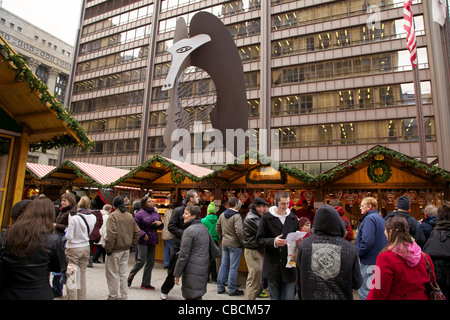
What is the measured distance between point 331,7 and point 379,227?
30.1 metres

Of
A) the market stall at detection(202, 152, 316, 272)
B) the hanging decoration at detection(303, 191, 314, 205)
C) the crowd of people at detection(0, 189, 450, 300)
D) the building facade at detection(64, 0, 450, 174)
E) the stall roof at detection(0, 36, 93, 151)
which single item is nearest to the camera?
the crowd of people at detection(0, 189, 450, 300)

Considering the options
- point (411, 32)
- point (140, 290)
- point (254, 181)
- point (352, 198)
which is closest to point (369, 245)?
point (140, 290)

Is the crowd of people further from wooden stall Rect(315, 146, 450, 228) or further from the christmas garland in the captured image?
the christmas garland

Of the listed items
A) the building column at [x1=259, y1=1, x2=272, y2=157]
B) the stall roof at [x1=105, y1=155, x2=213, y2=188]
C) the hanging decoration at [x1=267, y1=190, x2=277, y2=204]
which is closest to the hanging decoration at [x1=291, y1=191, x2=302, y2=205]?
the hanging decoration at [x1=267, y1=190, x2=277, y2=204]

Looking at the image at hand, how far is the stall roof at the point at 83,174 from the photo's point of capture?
1149 centimetres

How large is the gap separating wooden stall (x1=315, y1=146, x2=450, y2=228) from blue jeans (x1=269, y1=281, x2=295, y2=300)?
599 cm

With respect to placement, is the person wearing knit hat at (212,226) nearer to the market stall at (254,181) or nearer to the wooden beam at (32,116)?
the market stall at (254,181)

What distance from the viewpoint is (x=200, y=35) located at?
1623 centimetres

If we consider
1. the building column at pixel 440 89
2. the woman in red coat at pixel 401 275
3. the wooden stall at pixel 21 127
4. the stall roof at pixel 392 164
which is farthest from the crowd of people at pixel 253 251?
the building column at pixel 440 89

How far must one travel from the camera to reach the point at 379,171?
1009 centimetres

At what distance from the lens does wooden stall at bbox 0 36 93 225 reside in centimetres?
456

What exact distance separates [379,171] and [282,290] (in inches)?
299

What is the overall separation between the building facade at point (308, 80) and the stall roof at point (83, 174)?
15459 mm

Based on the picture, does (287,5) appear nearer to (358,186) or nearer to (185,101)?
(185,101)
